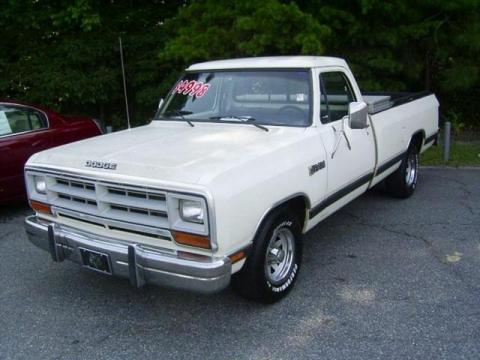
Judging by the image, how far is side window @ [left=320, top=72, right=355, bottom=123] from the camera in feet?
15.3

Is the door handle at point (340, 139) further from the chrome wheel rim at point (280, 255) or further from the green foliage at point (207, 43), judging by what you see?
the green foliage at point (207, 43)

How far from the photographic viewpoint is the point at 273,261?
395 cm

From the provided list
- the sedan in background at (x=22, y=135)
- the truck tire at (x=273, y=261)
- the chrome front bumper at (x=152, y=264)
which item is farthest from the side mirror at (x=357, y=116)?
the sedan in background at (x=22, y=135)

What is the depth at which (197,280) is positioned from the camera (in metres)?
3.19

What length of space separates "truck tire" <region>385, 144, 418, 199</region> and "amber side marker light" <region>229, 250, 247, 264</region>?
3.49m

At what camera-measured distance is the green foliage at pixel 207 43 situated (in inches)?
332

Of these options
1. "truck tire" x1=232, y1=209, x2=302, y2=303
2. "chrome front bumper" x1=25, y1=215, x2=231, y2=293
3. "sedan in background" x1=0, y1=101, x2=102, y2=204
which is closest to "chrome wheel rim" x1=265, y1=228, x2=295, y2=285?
"truck tire" x1=232, y1=209, x2=302, y2=303

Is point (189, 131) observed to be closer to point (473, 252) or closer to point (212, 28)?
point (473, 252)

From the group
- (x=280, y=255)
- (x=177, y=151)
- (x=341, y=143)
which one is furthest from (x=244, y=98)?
(x=280, y=255)

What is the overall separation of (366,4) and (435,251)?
4.71 metres

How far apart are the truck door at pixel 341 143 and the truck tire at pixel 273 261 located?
17.2 inches

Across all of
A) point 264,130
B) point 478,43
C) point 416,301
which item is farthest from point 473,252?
point 478,43

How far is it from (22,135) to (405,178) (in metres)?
4.71

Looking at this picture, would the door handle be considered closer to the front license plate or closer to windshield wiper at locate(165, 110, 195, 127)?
windshield wiper at locate(165, 110, 195, 127)
